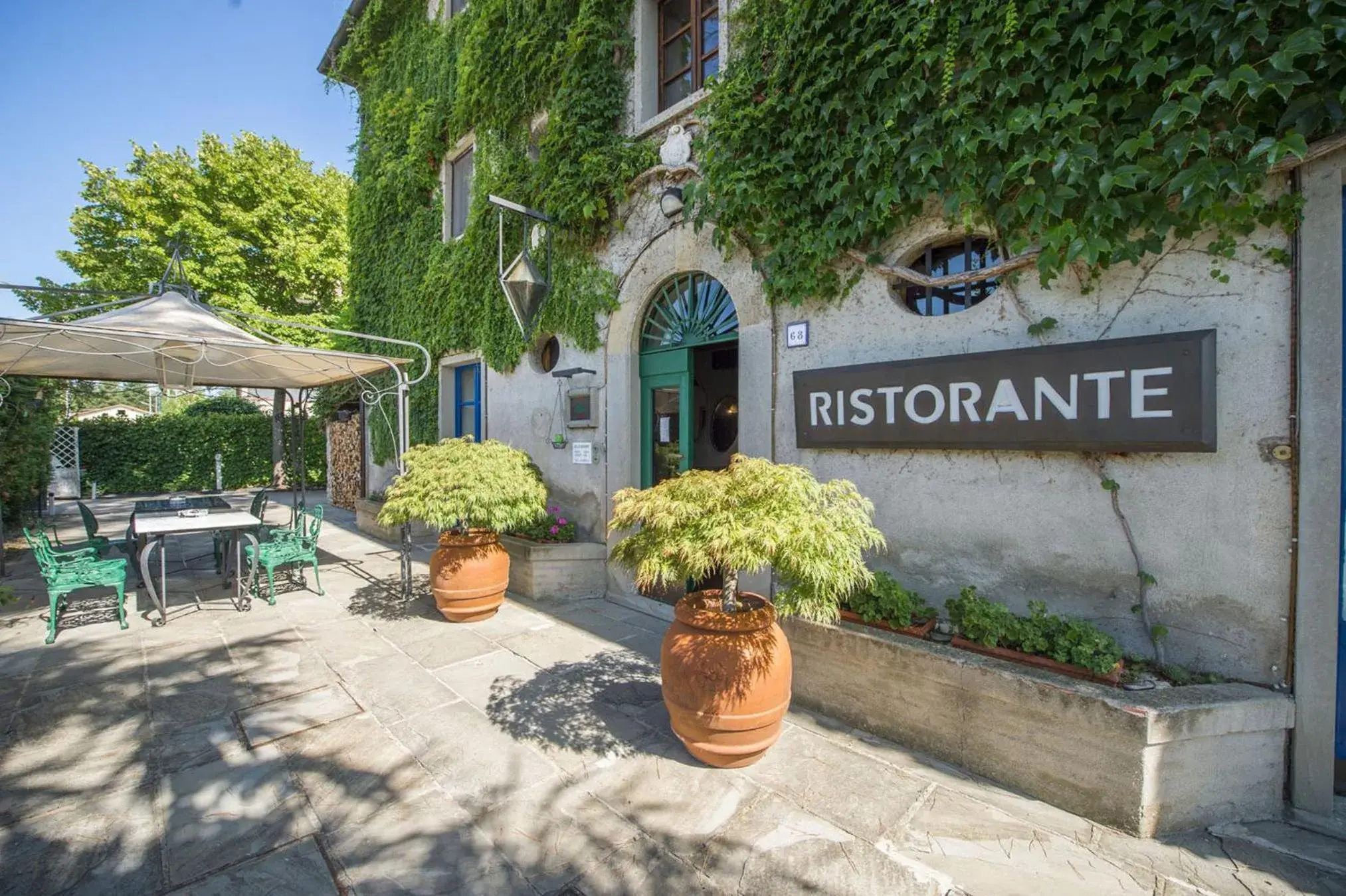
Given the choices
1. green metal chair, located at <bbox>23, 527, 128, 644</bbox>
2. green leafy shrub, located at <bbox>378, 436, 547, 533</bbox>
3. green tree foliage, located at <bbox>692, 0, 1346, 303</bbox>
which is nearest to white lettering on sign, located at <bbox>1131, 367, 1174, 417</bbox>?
green tree foliage, located at <bbox>692, 0, 1346, 303</bbox>

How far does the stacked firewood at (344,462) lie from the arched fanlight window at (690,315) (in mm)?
9010

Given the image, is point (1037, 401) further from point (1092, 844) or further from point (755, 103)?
point (755, 103)

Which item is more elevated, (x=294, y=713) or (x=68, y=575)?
(x=68, y=575)

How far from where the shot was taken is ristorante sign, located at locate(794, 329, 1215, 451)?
288 centimetres

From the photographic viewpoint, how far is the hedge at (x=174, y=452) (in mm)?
15945

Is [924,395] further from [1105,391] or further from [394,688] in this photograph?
[394,688]

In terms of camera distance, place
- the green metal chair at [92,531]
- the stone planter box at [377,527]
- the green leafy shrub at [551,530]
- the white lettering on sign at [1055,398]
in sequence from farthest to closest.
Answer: the stone planter box at [377,527] < the green leafy shrub at [551,530] < the green metal chair at [92,531] < the white lettering on sign at [1055,398]

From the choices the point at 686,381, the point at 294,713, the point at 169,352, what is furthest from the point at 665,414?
the point at 169,352

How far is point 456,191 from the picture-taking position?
938 centimetres

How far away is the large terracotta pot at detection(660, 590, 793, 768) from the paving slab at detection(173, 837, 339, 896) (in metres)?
1.62

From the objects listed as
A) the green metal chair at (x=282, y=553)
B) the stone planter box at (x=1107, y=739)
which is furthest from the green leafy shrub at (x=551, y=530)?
the stone planter box at (x=1107, y=739)

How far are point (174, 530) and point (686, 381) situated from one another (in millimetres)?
5103

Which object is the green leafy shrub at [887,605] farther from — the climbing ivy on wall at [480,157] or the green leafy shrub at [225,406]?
the green leafy shrub at [225,406]

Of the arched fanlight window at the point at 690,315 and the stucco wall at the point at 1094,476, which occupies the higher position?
the arched fanlight window at the point at 690,315
